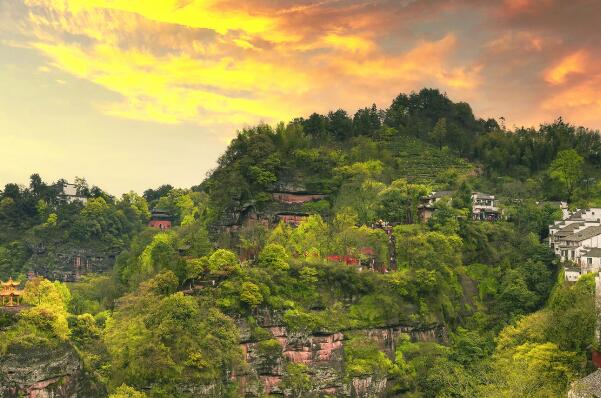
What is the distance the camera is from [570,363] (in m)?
40.7

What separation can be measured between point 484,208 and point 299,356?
80.1ft

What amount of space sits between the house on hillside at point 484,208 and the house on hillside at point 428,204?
6.93 ft

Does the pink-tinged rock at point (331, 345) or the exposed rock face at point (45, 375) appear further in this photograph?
the pink-tinged rock at point (331, 345)

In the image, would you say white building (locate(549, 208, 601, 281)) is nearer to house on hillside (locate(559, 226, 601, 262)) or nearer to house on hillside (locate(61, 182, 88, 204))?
house on hillside (locate(559, 226, 601, 262))

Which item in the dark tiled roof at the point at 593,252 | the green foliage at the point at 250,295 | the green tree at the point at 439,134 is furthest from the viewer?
the green tree at the point at 439,134

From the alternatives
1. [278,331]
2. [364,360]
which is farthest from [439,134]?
[278,331]

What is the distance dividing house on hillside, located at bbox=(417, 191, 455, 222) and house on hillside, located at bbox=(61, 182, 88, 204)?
157ft

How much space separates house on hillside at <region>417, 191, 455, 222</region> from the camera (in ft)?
→ 205

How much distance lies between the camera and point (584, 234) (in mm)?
54531

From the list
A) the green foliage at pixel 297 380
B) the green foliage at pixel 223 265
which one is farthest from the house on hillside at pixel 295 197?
the green foliage at pixel 297 380

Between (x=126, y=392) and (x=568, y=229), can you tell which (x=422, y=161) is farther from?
(x=126, y=392)

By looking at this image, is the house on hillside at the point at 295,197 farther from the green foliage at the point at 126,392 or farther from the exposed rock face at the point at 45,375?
the exposed rock face at the point at 45,375

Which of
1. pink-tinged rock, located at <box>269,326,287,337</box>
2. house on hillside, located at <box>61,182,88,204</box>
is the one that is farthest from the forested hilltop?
house on hillside, located at <box>61,182,88,204</box>

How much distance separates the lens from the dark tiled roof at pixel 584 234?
53750mm
